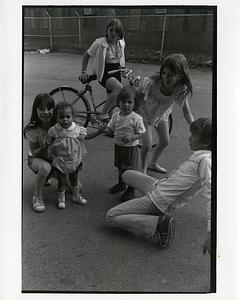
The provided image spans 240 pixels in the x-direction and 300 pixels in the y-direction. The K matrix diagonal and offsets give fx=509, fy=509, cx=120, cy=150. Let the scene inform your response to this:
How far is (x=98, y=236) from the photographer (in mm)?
2186

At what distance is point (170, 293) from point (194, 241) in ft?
0.79

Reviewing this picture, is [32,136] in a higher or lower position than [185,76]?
lower

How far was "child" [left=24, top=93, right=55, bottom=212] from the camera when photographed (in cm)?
218

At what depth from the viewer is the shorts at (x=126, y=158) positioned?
87.0 inches

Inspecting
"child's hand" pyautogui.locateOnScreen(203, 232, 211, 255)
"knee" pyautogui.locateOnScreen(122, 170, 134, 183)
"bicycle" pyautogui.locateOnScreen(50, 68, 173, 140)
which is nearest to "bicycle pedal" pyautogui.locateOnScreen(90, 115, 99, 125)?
"bicycle" pyautogui.locateOnScreen(50, 68, 173, 140)

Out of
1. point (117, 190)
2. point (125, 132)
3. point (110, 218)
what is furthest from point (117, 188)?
point (125, 132)

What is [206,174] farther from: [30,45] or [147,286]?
[30,45]

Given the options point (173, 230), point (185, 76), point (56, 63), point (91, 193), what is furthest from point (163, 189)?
point (56, 63)

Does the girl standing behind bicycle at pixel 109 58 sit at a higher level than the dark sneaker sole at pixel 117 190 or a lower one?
higher

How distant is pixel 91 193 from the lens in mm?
2227

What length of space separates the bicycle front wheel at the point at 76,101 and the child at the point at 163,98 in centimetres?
23

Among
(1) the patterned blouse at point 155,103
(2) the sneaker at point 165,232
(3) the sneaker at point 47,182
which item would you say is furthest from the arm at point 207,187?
(3) the sneaker at point 47,182

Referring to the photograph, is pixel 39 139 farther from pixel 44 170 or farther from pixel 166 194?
pixel 166 194

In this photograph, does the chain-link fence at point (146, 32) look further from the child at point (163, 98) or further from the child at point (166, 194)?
the child at point (166, 194)
